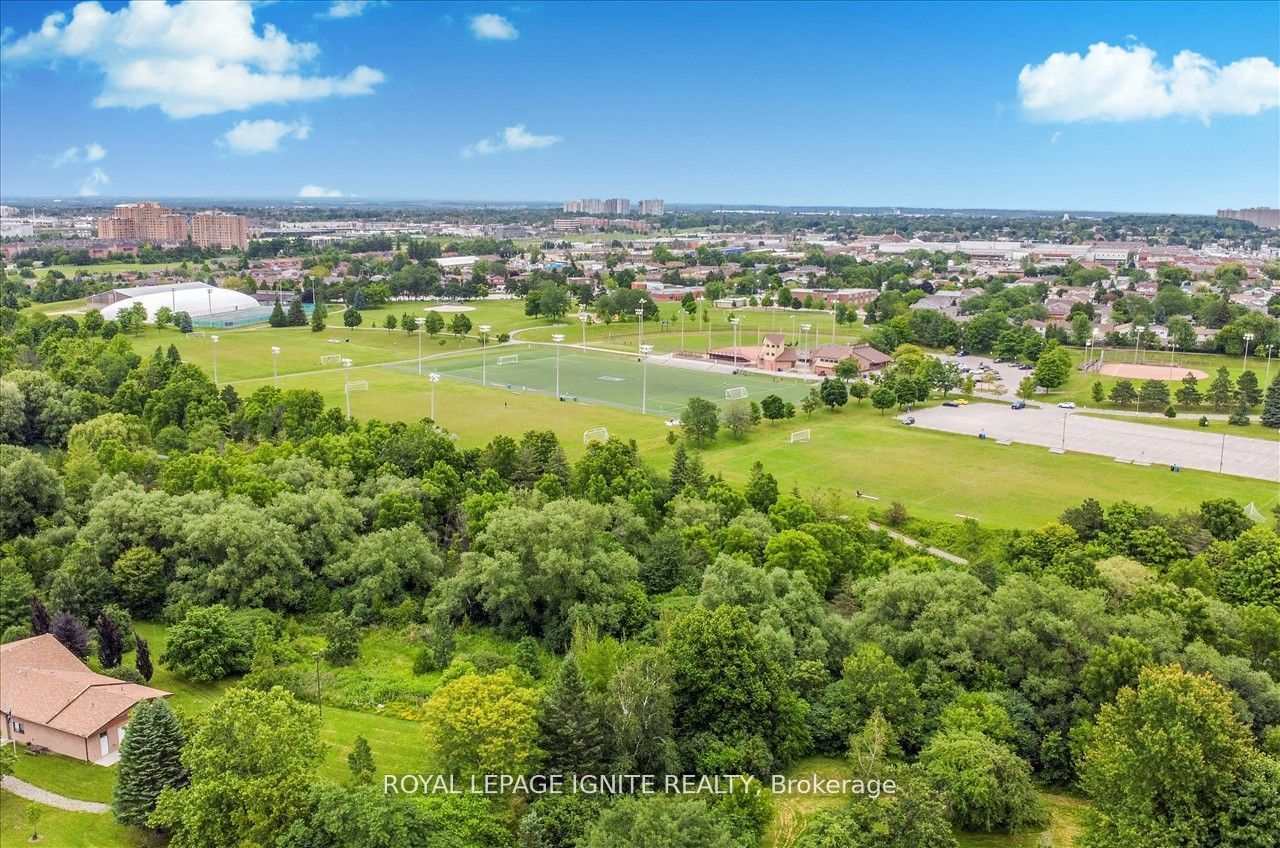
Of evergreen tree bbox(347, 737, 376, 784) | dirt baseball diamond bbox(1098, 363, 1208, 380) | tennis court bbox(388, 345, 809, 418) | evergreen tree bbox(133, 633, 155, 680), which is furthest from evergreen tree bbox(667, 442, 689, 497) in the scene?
dirt baseball diamond bbox(1098, 363, 1208, 380)

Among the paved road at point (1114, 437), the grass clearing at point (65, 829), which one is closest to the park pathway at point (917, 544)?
the paved road at point (1114, 437)

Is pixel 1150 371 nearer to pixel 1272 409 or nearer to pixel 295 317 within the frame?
pixel 1272 409

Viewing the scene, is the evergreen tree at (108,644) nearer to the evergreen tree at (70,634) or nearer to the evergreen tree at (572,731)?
the evergreen tree at (70,634)

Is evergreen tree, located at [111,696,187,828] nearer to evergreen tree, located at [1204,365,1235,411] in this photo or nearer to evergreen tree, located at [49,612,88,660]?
evergreen tree, located at [49,612,88,660]

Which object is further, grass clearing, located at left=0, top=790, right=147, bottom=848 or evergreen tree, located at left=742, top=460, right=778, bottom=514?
evergreen tree, located at left=742, top=460, right=778, bottom=514

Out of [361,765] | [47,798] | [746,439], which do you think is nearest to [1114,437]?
[746,439]

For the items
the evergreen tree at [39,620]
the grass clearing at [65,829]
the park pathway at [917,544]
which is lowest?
the grass clearing at [65,829]
